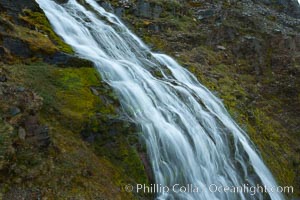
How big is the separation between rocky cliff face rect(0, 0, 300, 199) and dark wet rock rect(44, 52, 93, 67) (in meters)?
0.03

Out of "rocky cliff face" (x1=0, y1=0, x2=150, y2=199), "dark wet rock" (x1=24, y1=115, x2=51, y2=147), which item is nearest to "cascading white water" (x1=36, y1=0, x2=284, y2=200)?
"rocky cliff face" (x1=0, y1=0, x2=150, y2=199)

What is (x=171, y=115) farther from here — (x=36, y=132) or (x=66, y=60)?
(x=36, y=132)

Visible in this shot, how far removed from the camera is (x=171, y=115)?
881 centimetres

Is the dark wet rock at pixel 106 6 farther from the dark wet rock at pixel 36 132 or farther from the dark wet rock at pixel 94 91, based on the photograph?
the dark wet rock at pixel 36 132

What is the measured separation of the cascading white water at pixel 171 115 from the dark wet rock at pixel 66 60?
0.48 meters

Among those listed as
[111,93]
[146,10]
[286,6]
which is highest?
[286,6]

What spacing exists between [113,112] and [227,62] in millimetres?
9152

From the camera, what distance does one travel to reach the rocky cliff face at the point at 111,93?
5594mm

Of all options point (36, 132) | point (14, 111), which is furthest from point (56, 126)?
point (14, 111)

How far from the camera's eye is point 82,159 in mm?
6223

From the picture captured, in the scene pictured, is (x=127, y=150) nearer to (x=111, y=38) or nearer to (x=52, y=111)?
(x=52, y=111)

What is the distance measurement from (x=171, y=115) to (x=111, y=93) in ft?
5.43

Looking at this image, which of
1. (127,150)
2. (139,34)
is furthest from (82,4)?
(127,150)

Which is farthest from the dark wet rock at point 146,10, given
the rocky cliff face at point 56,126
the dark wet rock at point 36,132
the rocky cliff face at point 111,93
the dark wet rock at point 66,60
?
the dark wet rock at point 36,132
